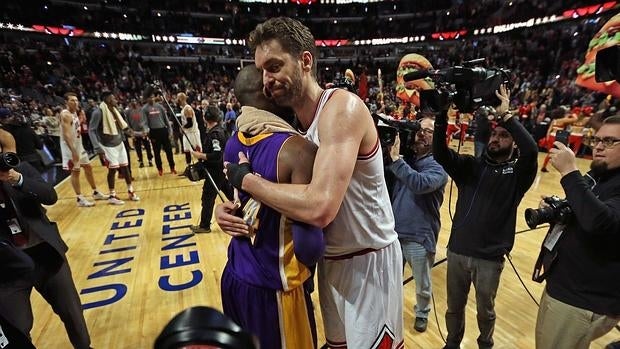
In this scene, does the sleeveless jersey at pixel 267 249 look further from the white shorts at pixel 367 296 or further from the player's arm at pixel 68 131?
the player's arm at pixel 68 131

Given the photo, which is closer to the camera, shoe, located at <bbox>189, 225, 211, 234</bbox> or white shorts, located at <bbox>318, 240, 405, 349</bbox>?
white shorts, located at <bbox>318, 240, 405, 349</bbox>

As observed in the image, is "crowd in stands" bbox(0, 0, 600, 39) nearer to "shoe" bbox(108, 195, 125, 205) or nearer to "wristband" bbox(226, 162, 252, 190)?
"shoe" bbox(108, 195, 125, 205)

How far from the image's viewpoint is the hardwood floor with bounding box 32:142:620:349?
2.67 meters

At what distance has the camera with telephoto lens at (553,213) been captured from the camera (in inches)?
65.6

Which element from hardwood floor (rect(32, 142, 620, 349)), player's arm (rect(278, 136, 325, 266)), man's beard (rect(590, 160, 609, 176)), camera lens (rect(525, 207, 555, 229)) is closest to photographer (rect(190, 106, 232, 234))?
hardwood floor (rect(32, 142, 620, 349))

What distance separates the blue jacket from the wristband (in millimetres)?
1447

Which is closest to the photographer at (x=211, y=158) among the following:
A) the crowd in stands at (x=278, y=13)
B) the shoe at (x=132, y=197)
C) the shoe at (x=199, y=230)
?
the shoe at (x=199, y=230)

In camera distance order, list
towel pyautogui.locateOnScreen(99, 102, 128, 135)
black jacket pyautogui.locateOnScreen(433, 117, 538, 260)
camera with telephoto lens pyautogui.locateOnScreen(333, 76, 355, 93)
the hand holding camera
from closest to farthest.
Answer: the hand holding camera, black jacket pyautogui.locateOnScreen(433, 117, 538, 260), camera with telephoto lens pyautogui.locateOnScreen(333, 76, 355, 93), towel pyautogui.locateOnScreen(99, 102, 128, 135)

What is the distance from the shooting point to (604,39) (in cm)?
350

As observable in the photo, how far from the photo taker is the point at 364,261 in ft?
4.65

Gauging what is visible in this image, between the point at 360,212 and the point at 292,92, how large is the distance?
0.57 m

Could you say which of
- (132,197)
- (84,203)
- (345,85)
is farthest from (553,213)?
(84,203)

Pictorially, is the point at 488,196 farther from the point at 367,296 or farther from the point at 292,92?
the point at 292,92

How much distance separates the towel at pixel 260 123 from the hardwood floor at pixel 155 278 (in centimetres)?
202
